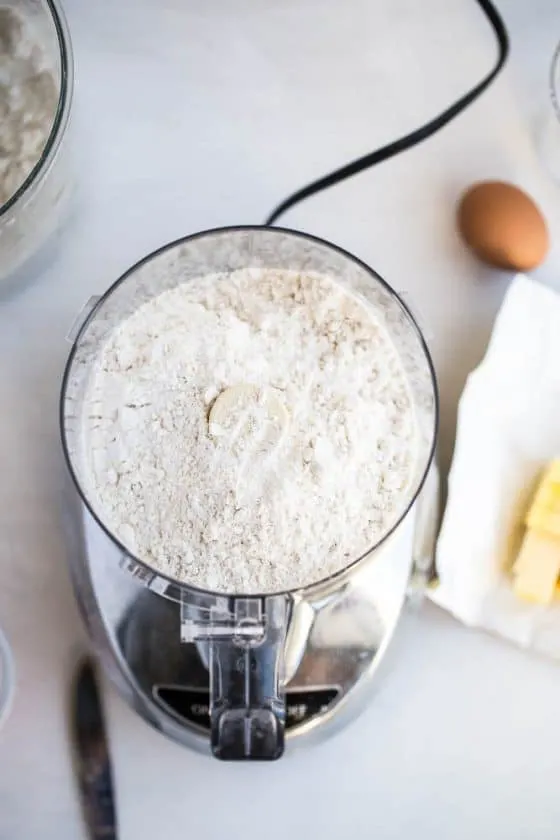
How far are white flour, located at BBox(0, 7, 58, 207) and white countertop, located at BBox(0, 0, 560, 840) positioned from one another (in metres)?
0.07

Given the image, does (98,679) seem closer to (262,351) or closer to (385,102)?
(262,351)

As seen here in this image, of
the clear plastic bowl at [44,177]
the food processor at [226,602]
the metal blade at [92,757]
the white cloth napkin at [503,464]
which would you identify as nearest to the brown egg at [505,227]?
the white cloth napkin at [503,464]

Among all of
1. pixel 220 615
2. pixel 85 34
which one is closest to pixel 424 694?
pixel 220 615

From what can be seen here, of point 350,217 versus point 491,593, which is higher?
point 350,217

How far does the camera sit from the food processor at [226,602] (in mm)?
532

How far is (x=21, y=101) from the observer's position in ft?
2.03

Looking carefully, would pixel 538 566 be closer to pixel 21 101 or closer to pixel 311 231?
pixel 311 231

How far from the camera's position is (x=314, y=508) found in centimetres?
53

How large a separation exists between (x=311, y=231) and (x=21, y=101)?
0.21m

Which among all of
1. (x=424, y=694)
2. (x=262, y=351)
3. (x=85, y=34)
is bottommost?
(x=424, y=694)

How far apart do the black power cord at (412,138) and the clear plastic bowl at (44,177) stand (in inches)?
6.0

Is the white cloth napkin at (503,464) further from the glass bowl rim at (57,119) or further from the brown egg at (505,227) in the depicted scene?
the glass bowl rim at (57,119)

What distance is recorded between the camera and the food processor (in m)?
0.53

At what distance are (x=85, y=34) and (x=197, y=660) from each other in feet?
1.50
